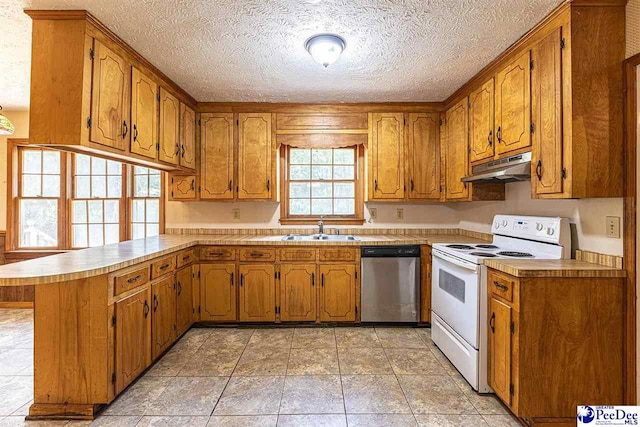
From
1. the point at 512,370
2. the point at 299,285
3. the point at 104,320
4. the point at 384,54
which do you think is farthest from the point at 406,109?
the point at 104,320

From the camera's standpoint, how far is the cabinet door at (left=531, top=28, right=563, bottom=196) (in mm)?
1893

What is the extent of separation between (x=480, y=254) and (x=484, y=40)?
152cm

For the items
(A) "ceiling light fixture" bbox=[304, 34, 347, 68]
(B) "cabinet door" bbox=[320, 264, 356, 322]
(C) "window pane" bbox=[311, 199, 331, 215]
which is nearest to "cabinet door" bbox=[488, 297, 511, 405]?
(B) "cabinet door" bbox=[320, 264, 356, 322]

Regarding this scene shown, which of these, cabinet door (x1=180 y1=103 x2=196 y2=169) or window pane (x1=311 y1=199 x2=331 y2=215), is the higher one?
cabinet door (x1=180 y1=103 x2=196 y2=169)

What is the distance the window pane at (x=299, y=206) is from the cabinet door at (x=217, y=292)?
1.05 metres

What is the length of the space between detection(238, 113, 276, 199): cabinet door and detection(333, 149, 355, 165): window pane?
838 millimetres

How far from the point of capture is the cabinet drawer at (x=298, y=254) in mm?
3273

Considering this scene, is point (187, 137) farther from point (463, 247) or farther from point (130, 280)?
point (463, 247)

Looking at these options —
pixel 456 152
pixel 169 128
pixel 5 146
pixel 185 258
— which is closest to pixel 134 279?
pixel 185 258

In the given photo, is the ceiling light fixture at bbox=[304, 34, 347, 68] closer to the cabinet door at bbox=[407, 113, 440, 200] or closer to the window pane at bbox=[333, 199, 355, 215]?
the cabinet door at bbox=[407, 113, 440, 200]

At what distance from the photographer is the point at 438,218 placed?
3.88m

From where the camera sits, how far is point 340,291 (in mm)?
3275

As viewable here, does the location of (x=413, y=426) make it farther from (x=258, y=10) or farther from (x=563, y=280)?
(x=258, y=10)

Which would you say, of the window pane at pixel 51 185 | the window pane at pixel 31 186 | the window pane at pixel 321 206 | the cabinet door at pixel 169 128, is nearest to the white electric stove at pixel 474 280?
the window pane at pixel 321 206
